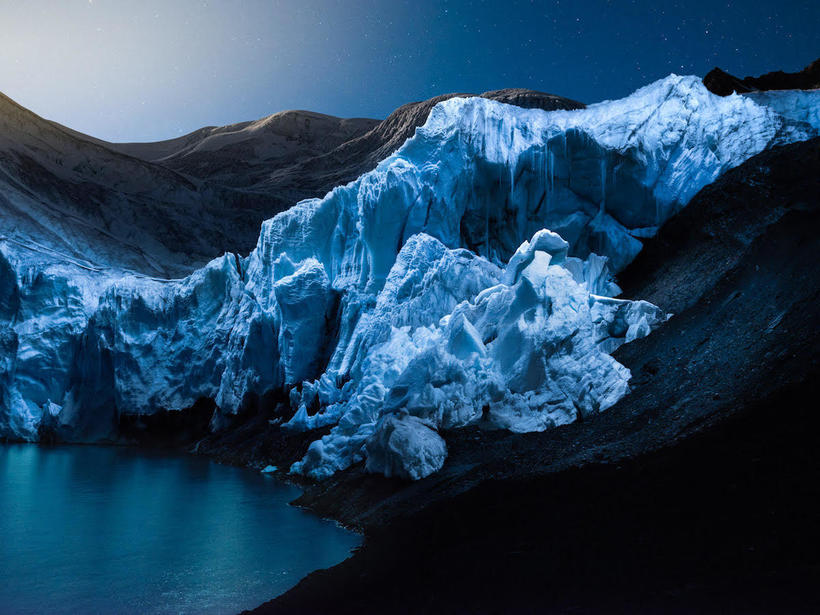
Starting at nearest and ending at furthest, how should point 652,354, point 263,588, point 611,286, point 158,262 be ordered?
point 263,588 < point 652,354 < point 611,286 < point 158,262

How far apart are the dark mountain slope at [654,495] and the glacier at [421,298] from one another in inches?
46.6

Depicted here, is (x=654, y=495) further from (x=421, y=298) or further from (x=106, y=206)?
(x=106, y=206)

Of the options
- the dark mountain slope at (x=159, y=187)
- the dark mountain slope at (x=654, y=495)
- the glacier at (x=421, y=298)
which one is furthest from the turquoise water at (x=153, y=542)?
the dark mountain slope at (x=159, y=187)

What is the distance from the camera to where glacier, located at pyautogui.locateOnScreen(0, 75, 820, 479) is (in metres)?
13.5

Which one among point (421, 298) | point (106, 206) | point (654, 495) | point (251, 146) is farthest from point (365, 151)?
point (654, 495)

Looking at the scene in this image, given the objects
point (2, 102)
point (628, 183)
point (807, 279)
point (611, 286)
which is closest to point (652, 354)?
point (807, 279)

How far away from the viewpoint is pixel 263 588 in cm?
859

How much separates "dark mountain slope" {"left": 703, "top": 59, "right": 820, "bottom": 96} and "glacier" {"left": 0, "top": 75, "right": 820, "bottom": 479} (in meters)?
12.1

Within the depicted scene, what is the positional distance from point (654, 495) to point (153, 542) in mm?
8384

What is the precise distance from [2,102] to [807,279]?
56.9 meters

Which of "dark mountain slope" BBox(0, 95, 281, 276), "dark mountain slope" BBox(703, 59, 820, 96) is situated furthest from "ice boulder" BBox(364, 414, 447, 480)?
"dark mountain slope" BBox(703, 59, 820, 96)

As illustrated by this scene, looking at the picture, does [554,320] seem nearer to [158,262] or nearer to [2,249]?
[2,249]

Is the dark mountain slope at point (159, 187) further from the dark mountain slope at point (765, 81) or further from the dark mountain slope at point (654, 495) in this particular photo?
the dark mountain slope at point (654, 495)

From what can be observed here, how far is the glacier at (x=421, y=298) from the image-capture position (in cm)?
1350
